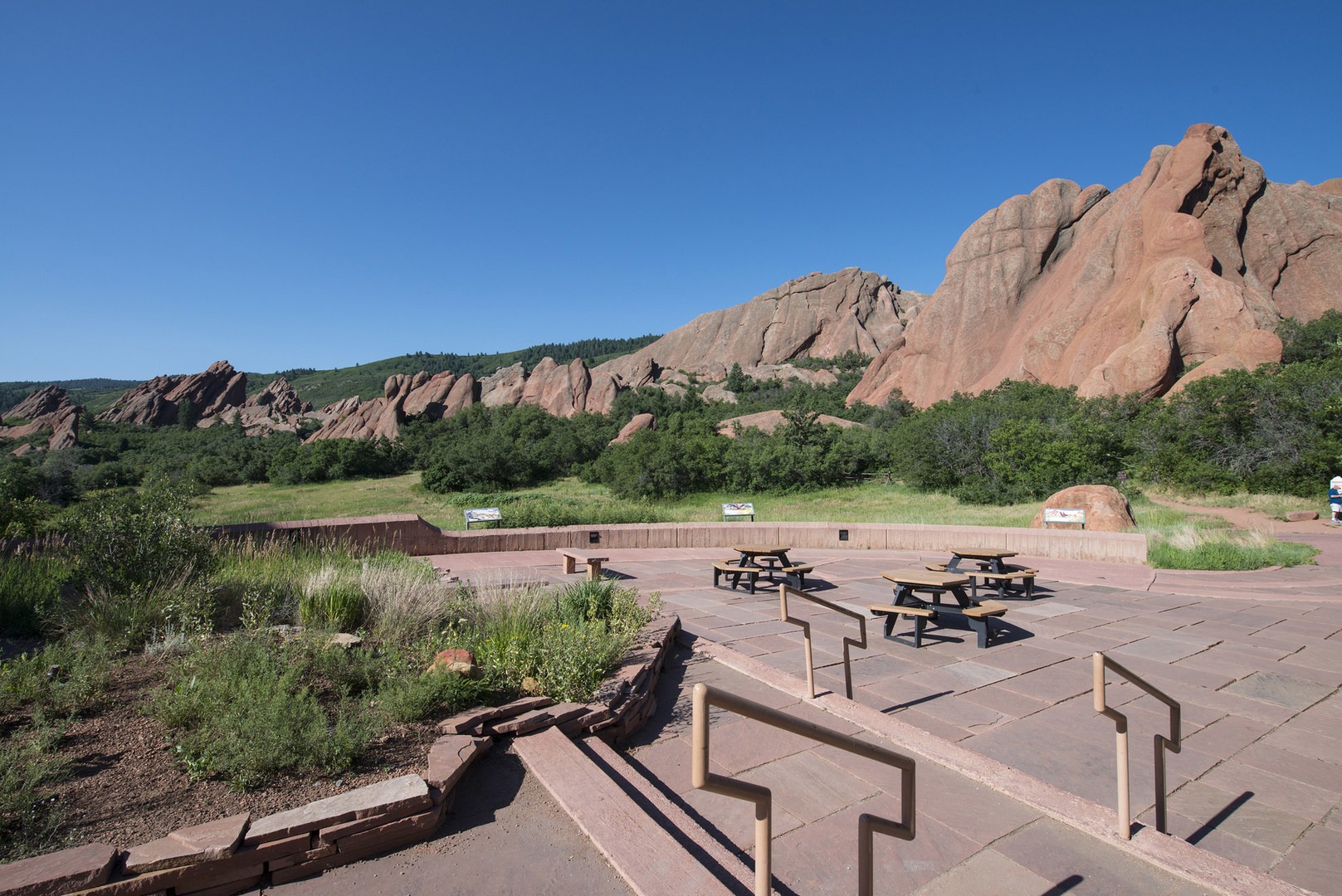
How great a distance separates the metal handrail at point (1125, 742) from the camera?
2613mm

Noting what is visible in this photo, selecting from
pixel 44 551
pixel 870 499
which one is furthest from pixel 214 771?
pixel 870 499

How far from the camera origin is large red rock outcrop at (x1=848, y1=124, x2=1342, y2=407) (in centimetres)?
3175

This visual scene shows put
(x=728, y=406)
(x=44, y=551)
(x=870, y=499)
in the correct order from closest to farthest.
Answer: (x=44, y=551) < (x=870, y=499) < (x=728, y=406)

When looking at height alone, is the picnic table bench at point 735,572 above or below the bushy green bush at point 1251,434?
below

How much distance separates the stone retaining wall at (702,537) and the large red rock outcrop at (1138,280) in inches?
926

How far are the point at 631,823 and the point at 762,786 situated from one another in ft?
4.02

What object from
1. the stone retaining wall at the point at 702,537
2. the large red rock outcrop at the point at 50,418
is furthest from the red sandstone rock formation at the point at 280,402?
the stone retaining wall at the point at 702,537

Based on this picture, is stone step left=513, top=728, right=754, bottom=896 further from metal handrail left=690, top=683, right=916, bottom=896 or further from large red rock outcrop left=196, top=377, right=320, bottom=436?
large red rock outcrop left=196, top=377, right=320, bottom=436

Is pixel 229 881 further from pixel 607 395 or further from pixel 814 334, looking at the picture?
pixel 814 334

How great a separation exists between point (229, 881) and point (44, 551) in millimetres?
6628

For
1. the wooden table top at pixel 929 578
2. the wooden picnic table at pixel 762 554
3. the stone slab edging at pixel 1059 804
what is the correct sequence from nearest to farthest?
1. the stone slab edging at pixel 1059 804
2. the wooden table top at pixel 929 578
3. the wooden picnic table at pixel 762 554

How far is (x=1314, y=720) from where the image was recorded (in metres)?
4.20

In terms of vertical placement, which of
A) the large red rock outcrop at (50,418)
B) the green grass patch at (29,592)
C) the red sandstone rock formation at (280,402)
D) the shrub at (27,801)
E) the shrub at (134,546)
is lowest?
the shrub at (27,801)

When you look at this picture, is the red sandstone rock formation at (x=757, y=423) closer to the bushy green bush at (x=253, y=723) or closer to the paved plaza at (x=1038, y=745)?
the paved plaza at (x=1038, y=745)
